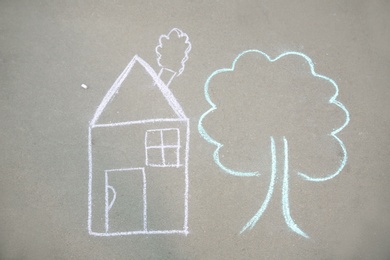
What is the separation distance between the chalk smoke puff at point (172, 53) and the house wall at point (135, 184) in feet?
1.84

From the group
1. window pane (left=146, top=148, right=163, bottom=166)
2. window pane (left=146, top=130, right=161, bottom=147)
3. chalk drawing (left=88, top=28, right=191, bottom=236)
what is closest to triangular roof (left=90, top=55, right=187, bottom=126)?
chalk drawing (left=88, top=28, right=191, bottom=236)

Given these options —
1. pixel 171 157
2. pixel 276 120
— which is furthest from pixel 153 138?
pixel 276 120

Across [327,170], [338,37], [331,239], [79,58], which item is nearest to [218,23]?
[338,37]

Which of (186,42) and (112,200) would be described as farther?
(186,42)

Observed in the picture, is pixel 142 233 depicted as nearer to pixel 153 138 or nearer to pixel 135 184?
pixel 135 184

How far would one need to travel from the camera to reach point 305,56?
348 cm

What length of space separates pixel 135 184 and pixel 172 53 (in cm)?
152

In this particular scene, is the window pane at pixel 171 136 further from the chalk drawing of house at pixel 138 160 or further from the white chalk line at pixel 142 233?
the white chalk line at pixel 142 233

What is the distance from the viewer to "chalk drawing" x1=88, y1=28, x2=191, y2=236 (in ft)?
10.9

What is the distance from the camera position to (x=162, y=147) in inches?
132

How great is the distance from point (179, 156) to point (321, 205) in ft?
5.32

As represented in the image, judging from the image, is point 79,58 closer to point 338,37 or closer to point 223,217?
point 223,217

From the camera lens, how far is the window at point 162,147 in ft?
11.0

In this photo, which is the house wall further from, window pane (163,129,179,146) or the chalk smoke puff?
the chalk smoke puff
